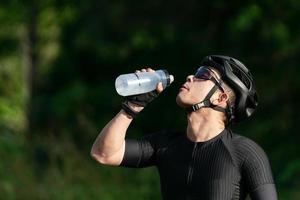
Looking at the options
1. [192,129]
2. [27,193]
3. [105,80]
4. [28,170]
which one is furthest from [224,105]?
[105,80]

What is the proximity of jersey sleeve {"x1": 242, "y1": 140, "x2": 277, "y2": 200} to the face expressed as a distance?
459mm

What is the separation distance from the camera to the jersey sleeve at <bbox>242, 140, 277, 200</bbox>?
566cm

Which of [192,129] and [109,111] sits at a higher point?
[192,129]

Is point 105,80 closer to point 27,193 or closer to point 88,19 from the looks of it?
point 88,19

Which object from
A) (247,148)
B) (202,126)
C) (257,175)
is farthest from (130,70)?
(257,175)

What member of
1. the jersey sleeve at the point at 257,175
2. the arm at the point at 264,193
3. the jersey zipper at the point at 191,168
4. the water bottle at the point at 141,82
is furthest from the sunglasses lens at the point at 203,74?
the arm at the point at 264,193

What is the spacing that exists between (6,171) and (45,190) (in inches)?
34.0

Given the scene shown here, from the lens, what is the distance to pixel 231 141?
5.91 m

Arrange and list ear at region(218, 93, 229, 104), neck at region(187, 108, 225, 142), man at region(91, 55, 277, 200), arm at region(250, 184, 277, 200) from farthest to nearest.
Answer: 1. ear at region(218, 93, 229, 104)
2. neck at region(187, 108, 225, 142)
3. man at region(91, 55, 277, 200)
4. arm at region(250, 184, 277, 200)

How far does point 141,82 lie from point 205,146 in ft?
1.77

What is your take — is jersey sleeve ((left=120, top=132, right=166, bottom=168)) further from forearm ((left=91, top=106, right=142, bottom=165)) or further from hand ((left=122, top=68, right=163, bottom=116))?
hand ((left=122, top=68, right=163, bottom=116))

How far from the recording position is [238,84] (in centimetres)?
610

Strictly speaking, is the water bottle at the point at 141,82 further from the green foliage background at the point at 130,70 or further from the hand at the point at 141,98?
the green foliage background at the point at 130,70

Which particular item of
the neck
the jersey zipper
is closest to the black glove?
the neck
